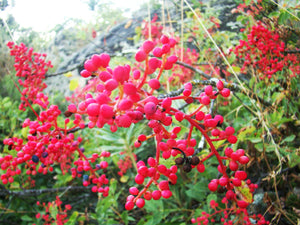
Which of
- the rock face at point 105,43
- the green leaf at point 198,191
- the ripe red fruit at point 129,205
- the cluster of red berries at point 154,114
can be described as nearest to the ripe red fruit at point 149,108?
the cluster of red berries at point 154,114

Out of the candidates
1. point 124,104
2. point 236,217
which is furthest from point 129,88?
point 236,217

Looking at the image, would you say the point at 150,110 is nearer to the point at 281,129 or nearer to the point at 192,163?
the point at 192,163

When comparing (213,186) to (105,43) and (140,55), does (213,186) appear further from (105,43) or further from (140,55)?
(105,43)

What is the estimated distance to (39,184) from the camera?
2.01 m

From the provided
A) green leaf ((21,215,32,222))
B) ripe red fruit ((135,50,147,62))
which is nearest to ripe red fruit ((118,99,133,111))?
ripe red fruit ((135,50,147,62))

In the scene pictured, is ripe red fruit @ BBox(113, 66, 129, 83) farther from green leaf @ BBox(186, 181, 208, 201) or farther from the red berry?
green leaf @ BBox(186, 181, 208, 201)

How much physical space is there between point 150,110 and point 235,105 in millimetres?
1378

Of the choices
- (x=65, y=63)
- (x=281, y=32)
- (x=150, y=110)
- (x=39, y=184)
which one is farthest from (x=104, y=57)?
(x=65, y=63)

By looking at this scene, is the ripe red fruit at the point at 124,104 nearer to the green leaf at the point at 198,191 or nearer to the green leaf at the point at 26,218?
the green leaf at the point at 198,191

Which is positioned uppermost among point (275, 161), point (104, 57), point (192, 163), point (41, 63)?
point (104, 57)

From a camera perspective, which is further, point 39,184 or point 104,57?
point 39,184

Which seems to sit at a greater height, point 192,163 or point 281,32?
point 281,32

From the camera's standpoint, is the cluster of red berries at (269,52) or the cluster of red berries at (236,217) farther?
the cluster of red berries at (269,52)

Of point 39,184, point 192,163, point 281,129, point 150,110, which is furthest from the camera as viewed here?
point 39,184
